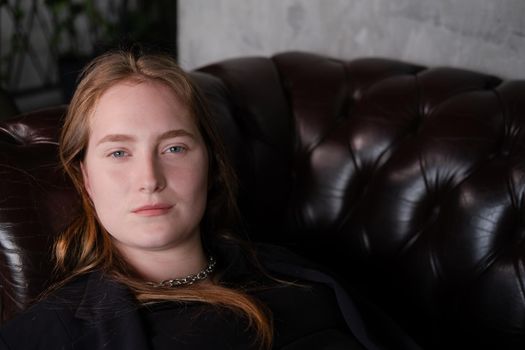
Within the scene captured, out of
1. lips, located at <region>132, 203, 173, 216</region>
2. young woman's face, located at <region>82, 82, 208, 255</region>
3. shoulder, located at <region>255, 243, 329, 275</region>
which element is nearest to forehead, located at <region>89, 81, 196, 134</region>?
young woman's face, located at <region>82, 82, 208, 255</region>

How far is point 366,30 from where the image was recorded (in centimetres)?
205

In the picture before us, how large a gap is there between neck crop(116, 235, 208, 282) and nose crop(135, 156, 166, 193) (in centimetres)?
16

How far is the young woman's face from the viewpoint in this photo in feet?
3.77

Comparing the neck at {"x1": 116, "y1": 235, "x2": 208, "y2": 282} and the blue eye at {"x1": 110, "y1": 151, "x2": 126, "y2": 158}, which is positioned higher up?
the blue eye at {"x1": 110, "y1": 151, "x2": 126, "y2": 158}

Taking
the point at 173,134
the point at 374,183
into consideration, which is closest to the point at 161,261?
the point at 173,134

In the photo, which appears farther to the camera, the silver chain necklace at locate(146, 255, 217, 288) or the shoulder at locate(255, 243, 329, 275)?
the shoulder at locate(255, 243, 329, 275)

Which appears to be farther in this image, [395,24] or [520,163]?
[395,24]

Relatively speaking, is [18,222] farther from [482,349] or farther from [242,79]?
[482,349]

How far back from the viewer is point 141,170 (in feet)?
3.75

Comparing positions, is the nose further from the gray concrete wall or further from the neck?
the gray concrete wall

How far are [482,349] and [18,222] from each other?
1084 millimetres

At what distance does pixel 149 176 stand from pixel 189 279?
262 mm

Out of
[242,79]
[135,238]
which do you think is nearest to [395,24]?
[242,79]

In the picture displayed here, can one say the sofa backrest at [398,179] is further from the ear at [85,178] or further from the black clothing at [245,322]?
the ear at [85,178]
